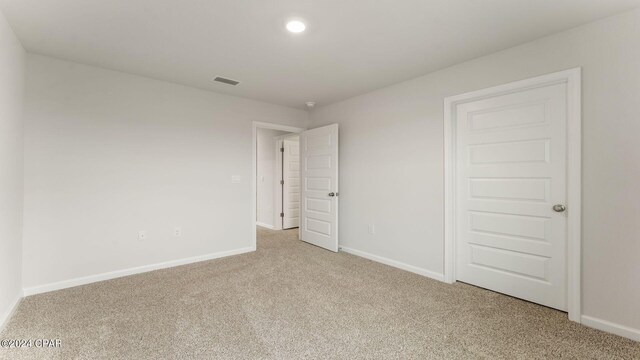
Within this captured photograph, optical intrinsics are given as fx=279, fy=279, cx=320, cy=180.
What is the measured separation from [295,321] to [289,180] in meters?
4.04

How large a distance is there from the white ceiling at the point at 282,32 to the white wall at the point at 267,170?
2.98 metres

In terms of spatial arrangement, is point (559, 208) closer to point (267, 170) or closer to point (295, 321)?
point (295, 321)

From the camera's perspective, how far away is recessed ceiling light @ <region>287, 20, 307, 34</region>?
7.02 ft

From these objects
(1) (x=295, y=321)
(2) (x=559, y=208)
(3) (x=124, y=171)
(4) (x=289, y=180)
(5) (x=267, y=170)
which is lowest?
(1) (x=295, y=321)

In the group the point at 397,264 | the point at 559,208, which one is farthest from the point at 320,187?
the point at 559,208

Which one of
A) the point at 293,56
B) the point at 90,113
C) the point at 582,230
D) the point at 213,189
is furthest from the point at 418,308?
the point at 90,113

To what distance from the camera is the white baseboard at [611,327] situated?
1.97 meters

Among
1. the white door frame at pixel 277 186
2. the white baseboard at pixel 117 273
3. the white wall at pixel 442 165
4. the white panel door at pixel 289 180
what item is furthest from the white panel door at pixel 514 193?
the white door frame at pixel 277 186

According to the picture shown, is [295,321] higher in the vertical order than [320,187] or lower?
lower

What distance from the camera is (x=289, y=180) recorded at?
19.9ft

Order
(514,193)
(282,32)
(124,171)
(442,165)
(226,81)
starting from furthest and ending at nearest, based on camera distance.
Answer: (226,81) → (124,171) → (442,165) → (514,193) → (282,32)

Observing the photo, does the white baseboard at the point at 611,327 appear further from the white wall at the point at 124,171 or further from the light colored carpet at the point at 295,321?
the white wall at the point at 124,171

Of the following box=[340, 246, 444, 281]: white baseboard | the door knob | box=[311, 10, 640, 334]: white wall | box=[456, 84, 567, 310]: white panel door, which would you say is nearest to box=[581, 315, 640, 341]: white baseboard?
box=[311, 10, 640, 334]: white wall

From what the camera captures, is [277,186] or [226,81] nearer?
[226,81]
